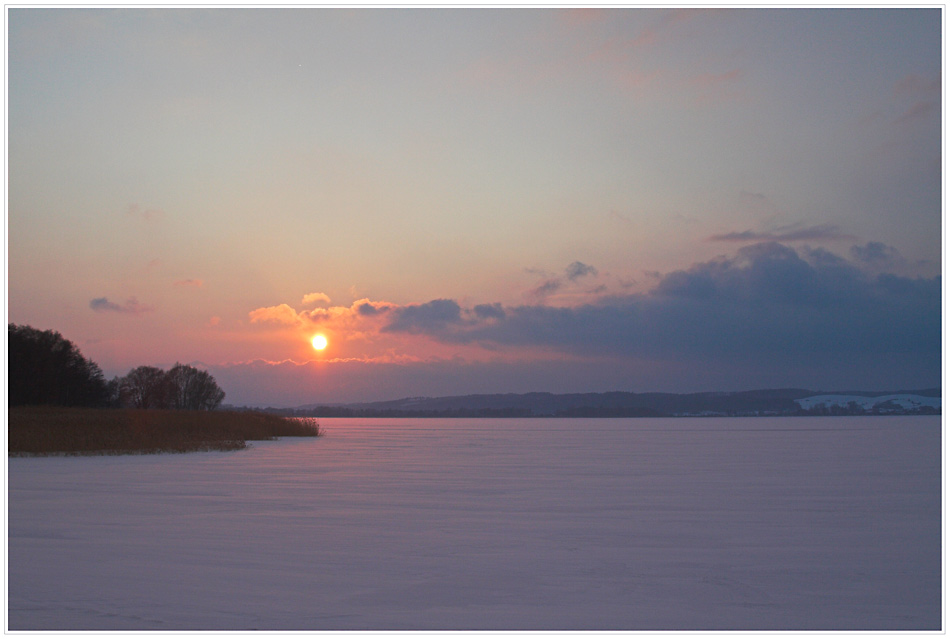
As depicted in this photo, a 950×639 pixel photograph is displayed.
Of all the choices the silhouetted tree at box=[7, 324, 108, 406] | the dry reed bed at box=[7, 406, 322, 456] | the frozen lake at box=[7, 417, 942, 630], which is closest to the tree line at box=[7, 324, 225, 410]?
the silhouetted tree at box=[7, 324, 108, 406]

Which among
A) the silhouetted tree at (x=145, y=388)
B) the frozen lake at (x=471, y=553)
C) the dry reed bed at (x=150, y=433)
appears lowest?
the frozen lake at (x=471, y=553)

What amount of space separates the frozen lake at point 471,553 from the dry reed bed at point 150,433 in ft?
30.6

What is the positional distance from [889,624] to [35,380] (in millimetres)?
70075

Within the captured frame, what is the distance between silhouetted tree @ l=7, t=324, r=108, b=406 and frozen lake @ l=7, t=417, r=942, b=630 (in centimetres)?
5269

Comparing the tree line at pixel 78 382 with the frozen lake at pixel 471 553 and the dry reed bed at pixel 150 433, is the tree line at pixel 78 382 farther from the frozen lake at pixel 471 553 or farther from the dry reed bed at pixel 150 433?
the frozen lake at pixel 471 553

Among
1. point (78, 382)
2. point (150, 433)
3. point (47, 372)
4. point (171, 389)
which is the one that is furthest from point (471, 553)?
point (171, 389)

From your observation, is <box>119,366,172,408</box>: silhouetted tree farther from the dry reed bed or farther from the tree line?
the dry reed bed

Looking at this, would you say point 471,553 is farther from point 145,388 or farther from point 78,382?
point 145,388

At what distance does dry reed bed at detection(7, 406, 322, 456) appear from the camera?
26719 mm

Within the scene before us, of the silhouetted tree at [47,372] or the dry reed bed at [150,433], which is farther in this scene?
the silhouetted tree at [47,372]

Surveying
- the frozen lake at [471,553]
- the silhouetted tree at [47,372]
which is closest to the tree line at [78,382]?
the silhouetted tree at [47,372]

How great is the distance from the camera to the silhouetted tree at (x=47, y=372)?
64312mm

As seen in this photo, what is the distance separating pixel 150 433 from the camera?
32375mm

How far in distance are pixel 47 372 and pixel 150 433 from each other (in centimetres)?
4181
